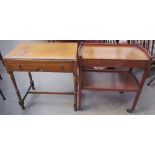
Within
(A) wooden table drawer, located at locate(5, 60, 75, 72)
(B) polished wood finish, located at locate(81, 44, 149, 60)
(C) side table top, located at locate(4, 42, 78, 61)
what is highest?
(C) side table top, located at locate(4, 42, 78, 61)

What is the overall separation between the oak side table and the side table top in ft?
0.34

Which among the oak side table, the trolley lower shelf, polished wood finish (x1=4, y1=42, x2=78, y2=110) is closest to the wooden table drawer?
polished wood finish (x1=4, y1=42, x2=78, y2=110)

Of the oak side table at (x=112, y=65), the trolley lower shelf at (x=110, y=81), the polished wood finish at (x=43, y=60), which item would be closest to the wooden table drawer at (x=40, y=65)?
the polished wood finish at (x=43, y=60)

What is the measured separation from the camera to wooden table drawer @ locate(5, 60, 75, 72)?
1452 mm

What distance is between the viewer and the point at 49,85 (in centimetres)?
234

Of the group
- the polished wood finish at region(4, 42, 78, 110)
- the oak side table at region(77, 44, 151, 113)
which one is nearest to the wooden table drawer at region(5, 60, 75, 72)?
the polished wood finish at region(4, 42, 78, 110)

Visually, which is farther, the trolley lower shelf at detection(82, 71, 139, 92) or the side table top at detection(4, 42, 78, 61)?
the trolley lower shelf at detection(82, 71, 139, 92)

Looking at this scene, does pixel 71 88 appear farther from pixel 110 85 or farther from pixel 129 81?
pixel 129 81

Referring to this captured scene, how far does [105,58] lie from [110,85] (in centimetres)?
43

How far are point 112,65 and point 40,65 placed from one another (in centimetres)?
65

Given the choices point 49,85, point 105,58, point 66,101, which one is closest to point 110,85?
point 105,58

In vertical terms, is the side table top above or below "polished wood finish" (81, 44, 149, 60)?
above

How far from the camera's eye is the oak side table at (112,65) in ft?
4.70

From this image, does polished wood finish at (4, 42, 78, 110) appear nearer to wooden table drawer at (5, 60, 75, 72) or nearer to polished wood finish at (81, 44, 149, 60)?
wooden table drawer at (5, 60, 75, 72)
